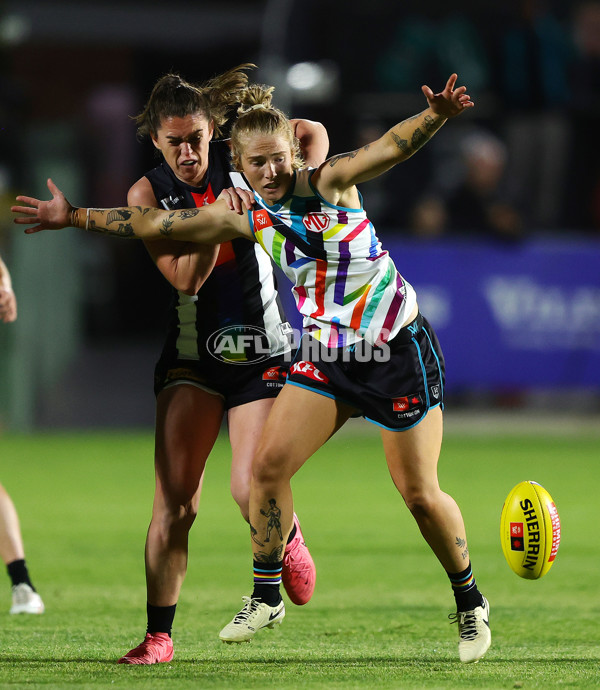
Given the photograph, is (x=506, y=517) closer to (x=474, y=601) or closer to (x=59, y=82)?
(x=474, y=601)

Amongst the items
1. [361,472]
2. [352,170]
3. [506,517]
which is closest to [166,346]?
[352,170]

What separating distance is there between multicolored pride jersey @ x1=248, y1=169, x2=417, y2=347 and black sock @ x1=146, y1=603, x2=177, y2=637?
1359 mm

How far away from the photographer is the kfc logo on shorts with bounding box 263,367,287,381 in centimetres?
601

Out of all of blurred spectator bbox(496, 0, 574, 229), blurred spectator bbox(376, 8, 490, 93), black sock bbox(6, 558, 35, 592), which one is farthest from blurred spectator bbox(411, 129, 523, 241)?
black sock bbox(6, 558, 35, 592)

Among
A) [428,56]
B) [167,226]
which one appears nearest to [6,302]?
[167,226]

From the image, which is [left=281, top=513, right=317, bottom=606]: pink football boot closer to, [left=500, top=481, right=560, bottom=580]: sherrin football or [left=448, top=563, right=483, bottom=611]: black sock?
[left=448, top=563, right=483, bottom=611]: black sock

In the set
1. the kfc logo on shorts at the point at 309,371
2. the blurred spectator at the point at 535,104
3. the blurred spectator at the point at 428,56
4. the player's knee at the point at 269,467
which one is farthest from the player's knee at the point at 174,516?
the blurred spectator at the point at 428,56

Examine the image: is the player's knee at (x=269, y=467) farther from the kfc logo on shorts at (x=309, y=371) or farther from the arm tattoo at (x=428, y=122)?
the arm tattoo at (x=428, y=122)

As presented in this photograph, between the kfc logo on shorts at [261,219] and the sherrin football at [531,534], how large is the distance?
1687 millimetres

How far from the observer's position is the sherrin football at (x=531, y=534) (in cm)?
581

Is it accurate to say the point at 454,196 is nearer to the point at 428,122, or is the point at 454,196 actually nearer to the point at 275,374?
the point at 275,374

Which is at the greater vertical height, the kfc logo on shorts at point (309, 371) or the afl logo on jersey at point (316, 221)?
the afl logo on jersey at point (316, 221)

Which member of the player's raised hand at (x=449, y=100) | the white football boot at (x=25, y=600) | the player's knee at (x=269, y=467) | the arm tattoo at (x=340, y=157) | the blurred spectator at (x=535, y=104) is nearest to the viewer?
the player's raised hand at (x=449, y=100)

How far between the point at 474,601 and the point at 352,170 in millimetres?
1912
